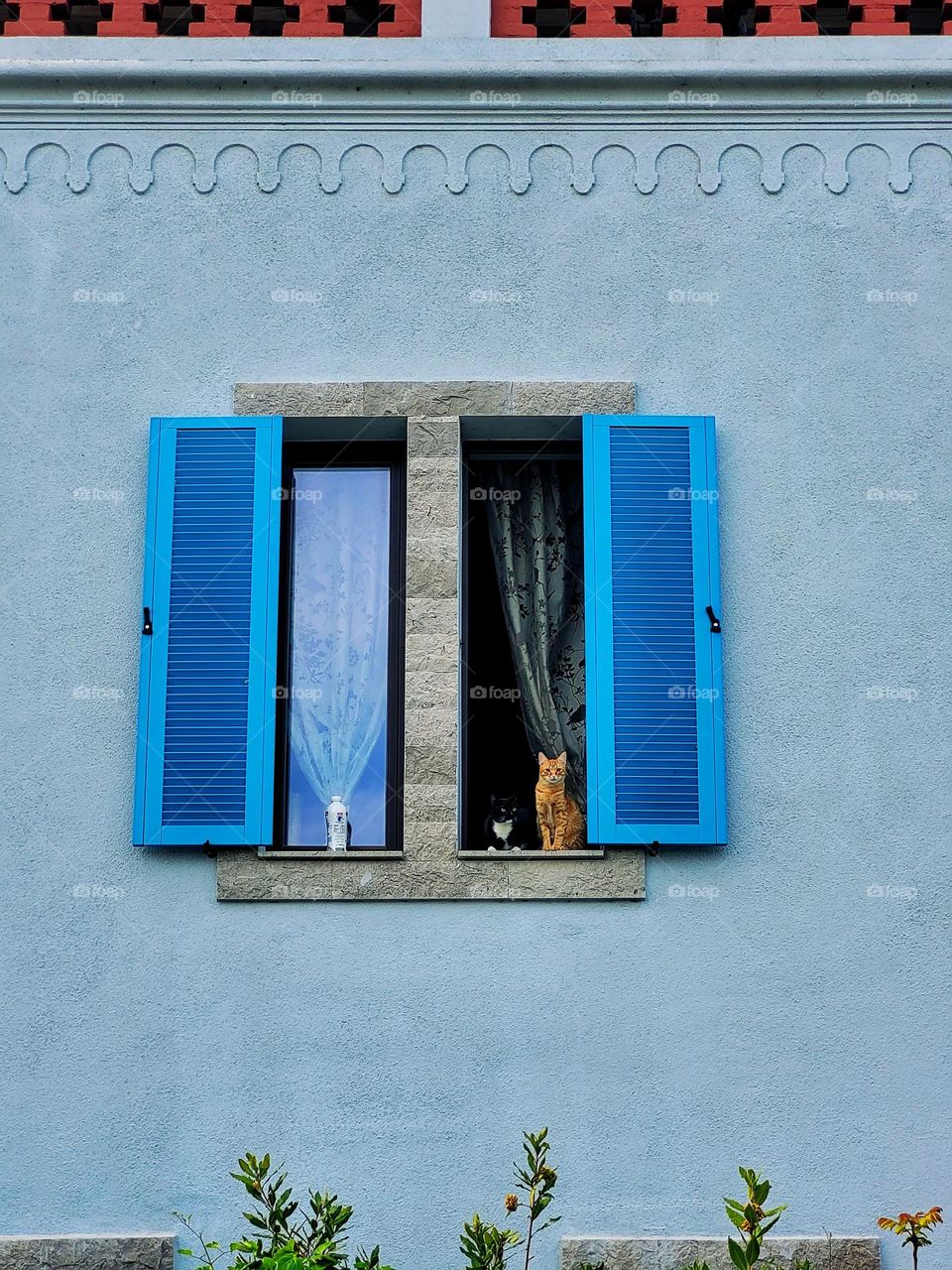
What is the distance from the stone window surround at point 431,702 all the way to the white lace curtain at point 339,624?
382mm

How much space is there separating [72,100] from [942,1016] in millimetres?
5606

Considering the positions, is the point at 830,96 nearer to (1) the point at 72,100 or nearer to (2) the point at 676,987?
(1) the point at 72,100

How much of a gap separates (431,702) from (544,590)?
87cm

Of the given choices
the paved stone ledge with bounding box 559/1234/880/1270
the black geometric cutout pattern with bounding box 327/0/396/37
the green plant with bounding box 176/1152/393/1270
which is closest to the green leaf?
the green plant with bounding box 176/1152/393/1270

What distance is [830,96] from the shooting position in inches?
321

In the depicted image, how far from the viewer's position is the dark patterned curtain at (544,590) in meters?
8.00

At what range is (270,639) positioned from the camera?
768 cm

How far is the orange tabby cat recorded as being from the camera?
298 inches

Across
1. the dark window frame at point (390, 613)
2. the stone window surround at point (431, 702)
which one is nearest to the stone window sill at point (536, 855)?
the stone window surround at point (431, 702)

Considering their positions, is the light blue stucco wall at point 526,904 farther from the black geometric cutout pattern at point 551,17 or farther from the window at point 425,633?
the black geometric cutout pattern at point 551,17

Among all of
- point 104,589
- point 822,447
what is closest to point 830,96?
point 822,447

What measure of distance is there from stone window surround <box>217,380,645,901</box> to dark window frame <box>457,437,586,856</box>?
0.50ft

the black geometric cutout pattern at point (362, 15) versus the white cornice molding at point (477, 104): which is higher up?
the black geometric cutout pattern at point (362, 15)

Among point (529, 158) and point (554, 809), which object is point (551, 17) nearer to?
point (529, 158)
